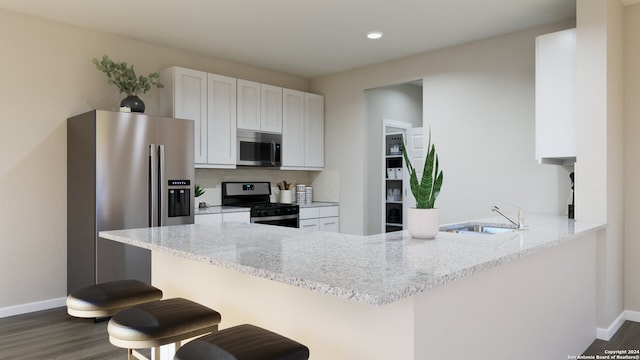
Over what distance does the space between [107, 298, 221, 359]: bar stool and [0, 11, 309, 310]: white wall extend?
2662 mm

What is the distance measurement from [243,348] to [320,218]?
408 centimetres

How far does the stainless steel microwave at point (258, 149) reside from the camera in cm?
487

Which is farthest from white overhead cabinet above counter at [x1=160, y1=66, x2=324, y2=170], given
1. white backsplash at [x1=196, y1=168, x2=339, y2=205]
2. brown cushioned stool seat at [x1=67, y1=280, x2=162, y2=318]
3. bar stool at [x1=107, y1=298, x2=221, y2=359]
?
bar stool at [x1=107, y1=298, x2=221, y2=359]

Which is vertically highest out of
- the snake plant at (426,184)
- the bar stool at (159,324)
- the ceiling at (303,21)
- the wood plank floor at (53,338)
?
the ceiling at (303,21)

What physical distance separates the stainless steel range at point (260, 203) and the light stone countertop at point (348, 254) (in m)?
2.23

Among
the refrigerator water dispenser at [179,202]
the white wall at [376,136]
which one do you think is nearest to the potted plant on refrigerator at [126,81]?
the refrigerator water dispenser at [179,202]

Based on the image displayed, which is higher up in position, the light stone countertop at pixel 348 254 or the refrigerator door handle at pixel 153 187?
the refrigerator door handle at pixel 153 187

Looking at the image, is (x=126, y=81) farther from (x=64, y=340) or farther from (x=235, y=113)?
(x=64, y=340)

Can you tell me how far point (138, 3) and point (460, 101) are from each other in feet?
10.2

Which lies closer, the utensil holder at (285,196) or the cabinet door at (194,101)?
the cabinet door at (194,101)

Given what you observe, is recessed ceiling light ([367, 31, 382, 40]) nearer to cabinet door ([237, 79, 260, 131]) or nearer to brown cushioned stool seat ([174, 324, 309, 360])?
cabinet door ([237, 79, 260, 131])

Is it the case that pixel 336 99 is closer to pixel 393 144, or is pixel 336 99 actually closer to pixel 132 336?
pixel 393 144

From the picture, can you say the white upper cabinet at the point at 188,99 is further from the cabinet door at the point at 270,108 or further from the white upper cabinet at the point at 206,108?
the cabinet door at the point at 270,108

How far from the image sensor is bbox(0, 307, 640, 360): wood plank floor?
9.16 ft
